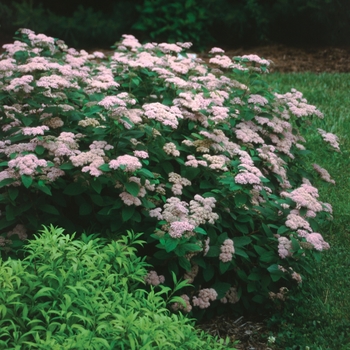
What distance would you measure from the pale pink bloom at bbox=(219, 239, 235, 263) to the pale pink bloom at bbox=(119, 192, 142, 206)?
1.84ft

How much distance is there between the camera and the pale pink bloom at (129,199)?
322 centimetres

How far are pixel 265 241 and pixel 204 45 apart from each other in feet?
24.8

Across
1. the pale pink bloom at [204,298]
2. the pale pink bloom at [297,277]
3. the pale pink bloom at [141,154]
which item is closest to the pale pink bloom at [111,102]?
the pale pink bloom at [141,154]

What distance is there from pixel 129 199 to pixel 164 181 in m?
0.51

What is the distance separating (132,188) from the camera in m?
3.22

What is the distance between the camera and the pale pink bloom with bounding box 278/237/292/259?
11.2 feet

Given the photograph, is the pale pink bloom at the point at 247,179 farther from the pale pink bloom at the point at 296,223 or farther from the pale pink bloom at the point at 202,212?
the pale pink bloom at the point at 296,223

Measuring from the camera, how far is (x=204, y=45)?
10.8m

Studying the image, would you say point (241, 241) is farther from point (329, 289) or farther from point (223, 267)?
point (329, 289)

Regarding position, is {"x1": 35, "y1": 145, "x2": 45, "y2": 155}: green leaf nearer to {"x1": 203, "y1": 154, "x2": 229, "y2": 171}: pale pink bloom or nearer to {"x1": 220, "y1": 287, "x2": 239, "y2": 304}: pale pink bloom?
{"x1": 203, "y1": 154, "x2": 229, "y2": 171}: pale pink bloom

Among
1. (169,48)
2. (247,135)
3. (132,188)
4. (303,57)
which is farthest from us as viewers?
(303,57)

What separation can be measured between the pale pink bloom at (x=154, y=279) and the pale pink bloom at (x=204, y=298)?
237 mm

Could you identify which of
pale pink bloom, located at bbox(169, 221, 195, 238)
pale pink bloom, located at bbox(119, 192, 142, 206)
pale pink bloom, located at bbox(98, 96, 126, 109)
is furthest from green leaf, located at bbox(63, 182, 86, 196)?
pale pink bloom, located at bbox(169, 221, 195, 238)

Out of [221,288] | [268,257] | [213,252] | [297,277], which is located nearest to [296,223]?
[268,257]
